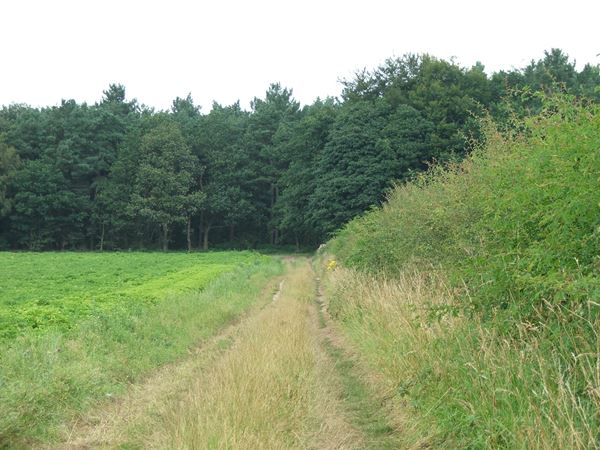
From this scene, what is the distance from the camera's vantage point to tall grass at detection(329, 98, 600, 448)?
4.50 m

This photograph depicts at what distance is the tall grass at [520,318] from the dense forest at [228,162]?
40.5 meters

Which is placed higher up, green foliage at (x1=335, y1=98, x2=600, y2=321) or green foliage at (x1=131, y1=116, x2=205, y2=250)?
green foliage at (x1=131, y1=116, x2=205, y2=250)

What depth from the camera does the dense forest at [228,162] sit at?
1944 inches

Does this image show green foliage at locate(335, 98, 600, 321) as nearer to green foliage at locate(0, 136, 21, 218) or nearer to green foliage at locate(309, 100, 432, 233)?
green foliage at locate(309, 100, 432, 233)

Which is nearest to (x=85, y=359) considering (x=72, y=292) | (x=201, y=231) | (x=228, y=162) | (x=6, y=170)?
(x=72, y=292)

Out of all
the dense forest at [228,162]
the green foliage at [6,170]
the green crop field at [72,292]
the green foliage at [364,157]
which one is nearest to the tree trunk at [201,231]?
the dense forest at [228,162]

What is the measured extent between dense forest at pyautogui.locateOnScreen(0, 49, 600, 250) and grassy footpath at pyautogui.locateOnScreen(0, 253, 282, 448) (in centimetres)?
3591

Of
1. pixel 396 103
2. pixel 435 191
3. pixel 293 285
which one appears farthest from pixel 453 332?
pixel 396 103

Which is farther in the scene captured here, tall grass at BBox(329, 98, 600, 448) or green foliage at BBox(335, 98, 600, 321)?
green foliage at BBox(335, 98, 600, 321)

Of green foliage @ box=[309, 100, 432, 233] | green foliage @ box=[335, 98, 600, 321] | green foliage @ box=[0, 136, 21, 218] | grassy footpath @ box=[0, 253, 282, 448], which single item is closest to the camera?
green foliage @ box=[335, 98, 600, 321]

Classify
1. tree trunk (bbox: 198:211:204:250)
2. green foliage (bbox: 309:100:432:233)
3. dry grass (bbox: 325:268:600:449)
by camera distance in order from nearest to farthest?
dry grass (bbox: 325:268:600:449) < green foliage (bbox: 309:100:432:233) < tree trunk (bbox: 198:211:204:250)

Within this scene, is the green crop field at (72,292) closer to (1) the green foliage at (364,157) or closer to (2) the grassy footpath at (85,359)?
(2) the grassy footpath at (85,359)

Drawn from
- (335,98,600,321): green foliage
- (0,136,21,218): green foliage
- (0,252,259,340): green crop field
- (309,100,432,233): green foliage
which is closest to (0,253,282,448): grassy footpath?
(0,252,259,340): green crop field

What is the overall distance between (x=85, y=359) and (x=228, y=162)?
60.9 meters
